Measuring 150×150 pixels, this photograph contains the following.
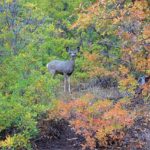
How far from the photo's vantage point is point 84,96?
8680 mm

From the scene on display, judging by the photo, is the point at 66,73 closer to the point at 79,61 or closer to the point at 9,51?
the point at 79,61

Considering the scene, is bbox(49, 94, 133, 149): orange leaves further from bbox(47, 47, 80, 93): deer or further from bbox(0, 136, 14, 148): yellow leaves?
bbox(47, 47, 80, 93): deer

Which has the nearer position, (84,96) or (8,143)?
(8,143)

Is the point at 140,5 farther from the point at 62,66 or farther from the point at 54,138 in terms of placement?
the point at 62,66

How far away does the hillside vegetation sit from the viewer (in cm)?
764

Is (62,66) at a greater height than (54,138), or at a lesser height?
greater

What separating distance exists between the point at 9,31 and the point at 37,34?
0.90 metres

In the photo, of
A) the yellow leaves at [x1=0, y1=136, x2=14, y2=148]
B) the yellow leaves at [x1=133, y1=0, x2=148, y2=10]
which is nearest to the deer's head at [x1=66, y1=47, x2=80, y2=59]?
the yellow leaves at [x1=133, y1=0, x2=148, y2=10]

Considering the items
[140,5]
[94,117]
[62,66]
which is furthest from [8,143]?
[62,66]

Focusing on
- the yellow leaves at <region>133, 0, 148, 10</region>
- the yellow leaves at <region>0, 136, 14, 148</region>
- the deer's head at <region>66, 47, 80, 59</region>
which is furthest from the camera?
the deer's head at <region>66, 47, 80, 59</region>

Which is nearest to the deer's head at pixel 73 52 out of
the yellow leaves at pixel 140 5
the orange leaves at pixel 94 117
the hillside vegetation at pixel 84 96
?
the hillside vegetation at pixel 84 96

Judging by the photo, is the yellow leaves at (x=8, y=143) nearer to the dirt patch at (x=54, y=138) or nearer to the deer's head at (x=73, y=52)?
the dirt patch at (x=54, y=138)

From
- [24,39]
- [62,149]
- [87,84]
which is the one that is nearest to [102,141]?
[62,149]

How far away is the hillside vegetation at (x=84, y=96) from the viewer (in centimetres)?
764
